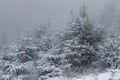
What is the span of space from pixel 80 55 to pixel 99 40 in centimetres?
196

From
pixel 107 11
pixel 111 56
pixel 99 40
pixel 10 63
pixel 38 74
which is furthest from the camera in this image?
pixel 107 11

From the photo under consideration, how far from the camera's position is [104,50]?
448 inches

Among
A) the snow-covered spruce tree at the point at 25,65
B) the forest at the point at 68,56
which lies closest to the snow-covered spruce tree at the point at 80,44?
the forest at the point at 68,56

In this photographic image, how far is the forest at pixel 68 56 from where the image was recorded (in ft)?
31.0

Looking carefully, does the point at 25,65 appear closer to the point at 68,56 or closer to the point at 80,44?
the point at 68,56

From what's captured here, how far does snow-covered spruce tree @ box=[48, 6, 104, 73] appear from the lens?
38.2ft

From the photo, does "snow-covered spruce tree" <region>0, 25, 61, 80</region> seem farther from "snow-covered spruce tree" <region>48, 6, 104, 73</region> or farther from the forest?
"snow-covered spruce tree" <region>48, 6, 104, 73</region>

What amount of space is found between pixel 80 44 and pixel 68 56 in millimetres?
1047

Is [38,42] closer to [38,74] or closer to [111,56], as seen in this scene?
[38,74]

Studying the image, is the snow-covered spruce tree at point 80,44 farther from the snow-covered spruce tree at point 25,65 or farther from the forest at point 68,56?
the snow-covered spruce tree at point 25,65

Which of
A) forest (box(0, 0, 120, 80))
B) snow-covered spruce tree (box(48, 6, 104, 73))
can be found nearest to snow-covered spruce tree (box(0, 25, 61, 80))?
forest (box(0, 0, 120, 80))

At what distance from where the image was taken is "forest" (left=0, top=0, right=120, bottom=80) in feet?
31.0

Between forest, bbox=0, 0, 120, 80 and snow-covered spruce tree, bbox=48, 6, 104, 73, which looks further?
snow-covered spruce tree, bbox=48, 6, 104, 73

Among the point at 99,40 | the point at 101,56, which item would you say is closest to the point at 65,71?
the point at 101,56
